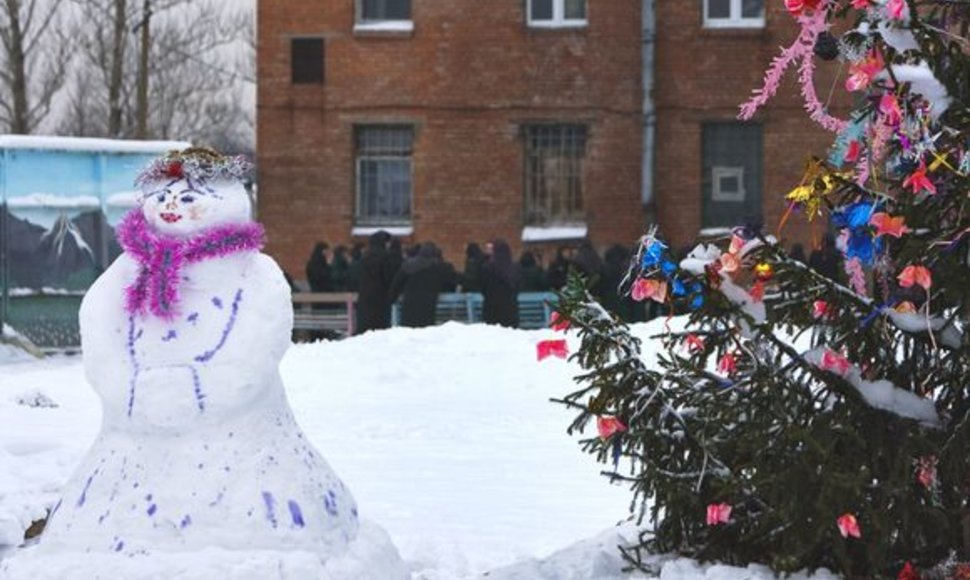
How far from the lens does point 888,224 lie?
269 inches

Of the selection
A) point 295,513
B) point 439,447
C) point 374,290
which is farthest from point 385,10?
point 295,513

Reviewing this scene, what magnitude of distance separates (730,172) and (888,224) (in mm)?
23080

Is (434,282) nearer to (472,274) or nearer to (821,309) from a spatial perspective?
(472,274)

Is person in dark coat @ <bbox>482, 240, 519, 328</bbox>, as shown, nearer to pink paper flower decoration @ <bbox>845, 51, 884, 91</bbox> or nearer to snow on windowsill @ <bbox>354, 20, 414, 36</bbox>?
snow on windowsill @ <bbox>354, 20, 414, 36</bbox>

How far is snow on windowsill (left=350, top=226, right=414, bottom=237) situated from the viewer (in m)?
29.2

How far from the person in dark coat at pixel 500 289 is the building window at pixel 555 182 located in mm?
6737

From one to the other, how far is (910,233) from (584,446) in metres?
1.57

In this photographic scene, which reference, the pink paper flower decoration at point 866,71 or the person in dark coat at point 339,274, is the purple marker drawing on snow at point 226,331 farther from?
the person in dark coat at point 339,274

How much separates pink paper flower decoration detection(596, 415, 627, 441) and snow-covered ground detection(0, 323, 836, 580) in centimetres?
55

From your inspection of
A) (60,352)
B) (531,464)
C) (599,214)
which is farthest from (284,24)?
(531,464)

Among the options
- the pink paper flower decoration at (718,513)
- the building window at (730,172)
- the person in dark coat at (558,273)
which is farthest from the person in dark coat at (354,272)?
the pink paper flower decoration at (718,513)

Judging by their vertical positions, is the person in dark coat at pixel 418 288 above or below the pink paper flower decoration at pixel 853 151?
below

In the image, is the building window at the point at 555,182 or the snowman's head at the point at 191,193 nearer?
the snowman's head at the point at 191,193

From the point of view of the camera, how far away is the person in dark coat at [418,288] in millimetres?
21984
